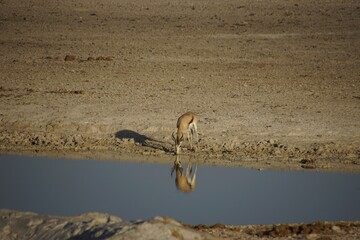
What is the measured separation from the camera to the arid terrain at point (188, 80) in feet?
53.9

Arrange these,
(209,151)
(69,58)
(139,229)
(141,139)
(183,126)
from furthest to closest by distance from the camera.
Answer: (69,58), (141,139), (209,151), (183,126), (139,229)

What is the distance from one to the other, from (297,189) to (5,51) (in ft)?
51.8

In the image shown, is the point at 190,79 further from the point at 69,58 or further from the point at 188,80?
the point at 69,58

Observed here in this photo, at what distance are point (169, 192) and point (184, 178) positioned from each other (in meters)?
0.77

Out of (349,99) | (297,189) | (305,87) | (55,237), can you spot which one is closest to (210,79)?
(305,87)

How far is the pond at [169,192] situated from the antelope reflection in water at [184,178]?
0.25ft

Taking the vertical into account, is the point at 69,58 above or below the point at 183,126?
above

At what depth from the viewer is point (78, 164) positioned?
51.0ft

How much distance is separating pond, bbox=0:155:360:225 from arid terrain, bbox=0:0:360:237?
635mm

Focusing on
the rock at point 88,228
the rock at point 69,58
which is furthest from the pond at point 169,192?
the rock at point 69,58

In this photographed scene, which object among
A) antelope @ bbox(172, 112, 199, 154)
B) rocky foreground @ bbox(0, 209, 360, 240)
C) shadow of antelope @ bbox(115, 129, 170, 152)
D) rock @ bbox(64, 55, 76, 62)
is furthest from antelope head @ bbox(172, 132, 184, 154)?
rock @ bbox(64, 55, 76, 62)

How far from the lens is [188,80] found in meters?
21.9

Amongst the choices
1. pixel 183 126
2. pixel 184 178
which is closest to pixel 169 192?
pixel 184 178

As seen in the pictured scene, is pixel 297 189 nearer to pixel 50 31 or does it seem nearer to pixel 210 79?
pixel 210 79
